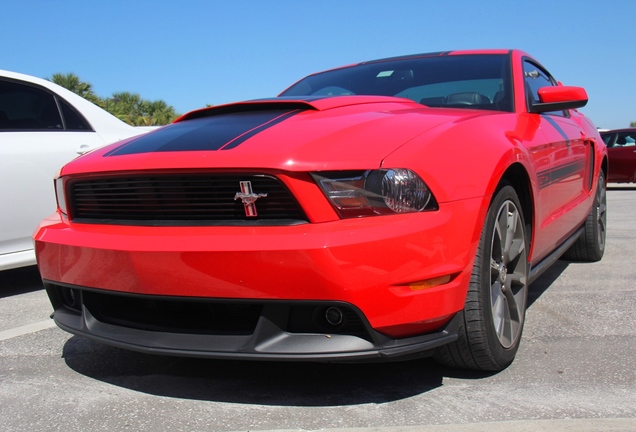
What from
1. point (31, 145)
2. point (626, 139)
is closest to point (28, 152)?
point (31, 145)

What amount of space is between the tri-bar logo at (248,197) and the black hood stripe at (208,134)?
6.7 inches

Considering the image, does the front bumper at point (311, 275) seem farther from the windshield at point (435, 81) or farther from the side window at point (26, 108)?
the side window at point (26, 108)

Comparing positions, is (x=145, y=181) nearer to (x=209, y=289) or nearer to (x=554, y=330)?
(x=209, y=289)

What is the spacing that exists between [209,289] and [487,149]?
1.18 meters

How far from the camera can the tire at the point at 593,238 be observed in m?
5.06

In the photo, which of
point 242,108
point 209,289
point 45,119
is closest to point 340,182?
point 209,289

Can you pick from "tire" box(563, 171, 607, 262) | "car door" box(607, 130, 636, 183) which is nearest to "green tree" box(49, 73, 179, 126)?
"car door" box(607, 130, 636, 183)

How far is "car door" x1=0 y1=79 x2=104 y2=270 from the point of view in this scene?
4.24m

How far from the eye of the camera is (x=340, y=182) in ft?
7.37

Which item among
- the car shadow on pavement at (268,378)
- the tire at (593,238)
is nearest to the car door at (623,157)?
the tire at (593,238)

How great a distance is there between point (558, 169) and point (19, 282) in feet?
12.2

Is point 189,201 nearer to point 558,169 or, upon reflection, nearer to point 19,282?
point 558,169

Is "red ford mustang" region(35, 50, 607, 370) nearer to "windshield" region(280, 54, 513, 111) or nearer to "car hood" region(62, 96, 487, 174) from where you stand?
"car hood" region(62, 96, 487, 174)

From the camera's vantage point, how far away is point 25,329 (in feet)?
11.5
